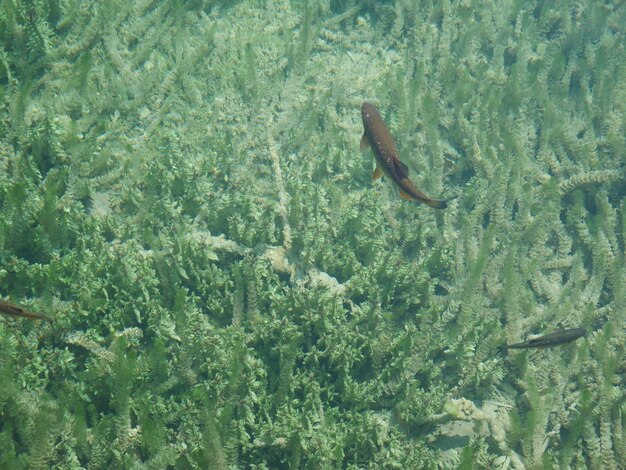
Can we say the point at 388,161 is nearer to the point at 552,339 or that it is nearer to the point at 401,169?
the point at 401,169

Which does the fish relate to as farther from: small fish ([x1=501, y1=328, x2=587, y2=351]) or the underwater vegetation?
small fish ([x1=501, y1=328, x2=587, y2=351])

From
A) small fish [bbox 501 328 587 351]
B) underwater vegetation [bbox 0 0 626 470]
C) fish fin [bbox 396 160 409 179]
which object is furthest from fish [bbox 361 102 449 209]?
small fish [bbox 501 328 587 351]

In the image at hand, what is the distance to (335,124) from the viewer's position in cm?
618

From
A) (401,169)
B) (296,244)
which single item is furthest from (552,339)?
(296,244)

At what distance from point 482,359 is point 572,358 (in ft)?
3.05

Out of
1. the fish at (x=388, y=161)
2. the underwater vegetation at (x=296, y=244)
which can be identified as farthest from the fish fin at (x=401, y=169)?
the underwater vegetation at (x=296, y=244)

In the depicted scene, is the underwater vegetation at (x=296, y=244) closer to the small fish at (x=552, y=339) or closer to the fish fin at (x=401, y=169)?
the small fish at (x=552, y=339)

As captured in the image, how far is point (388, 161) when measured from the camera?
13.1 ft

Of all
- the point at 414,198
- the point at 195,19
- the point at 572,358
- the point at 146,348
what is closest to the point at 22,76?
the point at 195,19

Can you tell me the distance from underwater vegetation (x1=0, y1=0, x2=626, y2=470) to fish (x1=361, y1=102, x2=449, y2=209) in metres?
1.05

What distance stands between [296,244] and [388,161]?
133cm

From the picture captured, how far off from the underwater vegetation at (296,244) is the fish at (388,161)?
1.05 meters

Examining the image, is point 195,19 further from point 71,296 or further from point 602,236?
point 602,236

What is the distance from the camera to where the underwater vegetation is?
12.3ft
